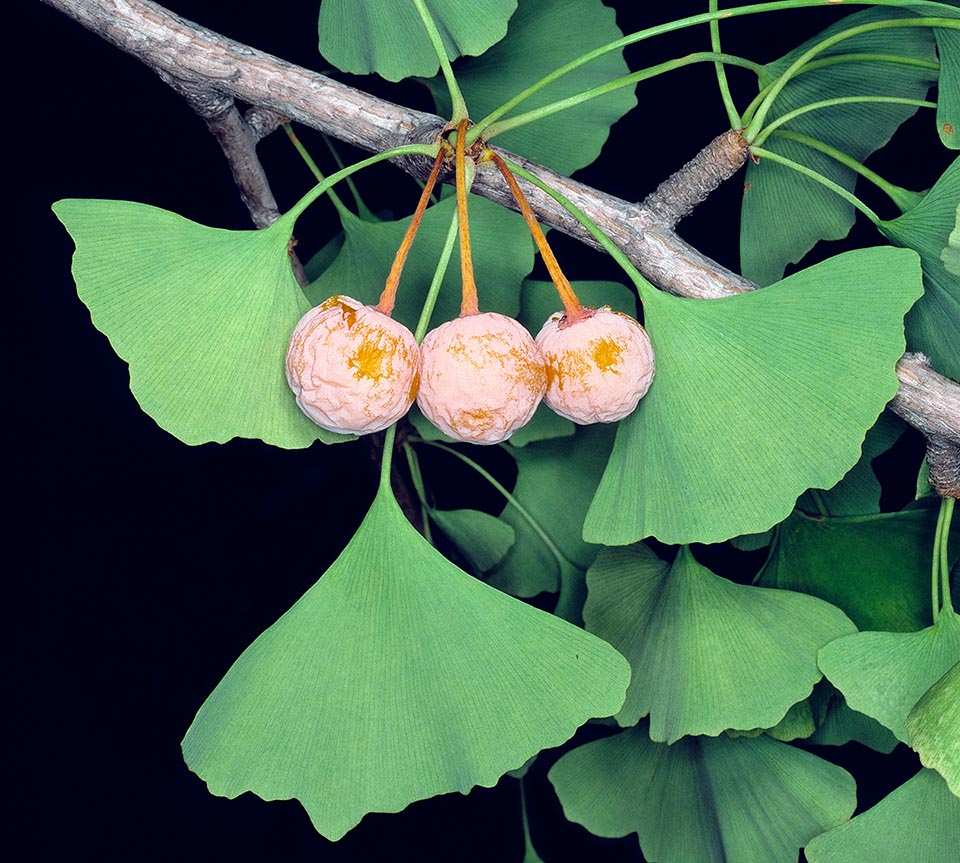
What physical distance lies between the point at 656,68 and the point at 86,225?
0.42 meters

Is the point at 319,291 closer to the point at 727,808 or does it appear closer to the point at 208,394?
the point at 208,394

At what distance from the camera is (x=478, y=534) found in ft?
3.43

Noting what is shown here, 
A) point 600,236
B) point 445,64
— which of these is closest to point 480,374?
point 600,236

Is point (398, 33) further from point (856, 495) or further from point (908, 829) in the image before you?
point (908, 829)

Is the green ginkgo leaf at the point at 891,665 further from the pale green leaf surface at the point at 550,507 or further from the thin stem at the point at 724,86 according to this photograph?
the thin stem at the point at 724,86

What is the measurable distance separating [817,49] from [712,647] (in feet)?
1.56

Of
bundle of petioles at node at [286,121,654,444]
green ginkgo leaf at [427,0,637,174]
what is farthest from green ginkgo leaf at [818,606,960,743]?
green ginkgo leaf at [427,0,637,174]

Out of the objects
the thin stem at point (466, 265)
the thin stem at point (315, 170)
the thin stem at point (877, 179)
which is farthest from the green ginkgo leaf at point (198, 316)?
the thin stem at point (877, 179)

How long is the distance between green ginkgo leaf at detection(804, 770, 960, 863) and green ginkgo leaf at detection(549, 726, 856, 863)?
6 cm

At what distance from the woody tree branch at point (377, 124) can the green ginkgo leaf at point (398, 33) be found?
0.03 metres

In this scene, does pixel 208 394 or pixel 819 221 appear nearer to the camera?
pixel 208 394

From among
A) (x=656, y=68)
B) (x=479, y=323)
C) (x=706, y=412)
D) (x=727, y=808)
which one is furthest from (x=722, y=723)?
(x=656, y=68)

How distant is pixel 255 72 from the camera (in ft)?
2.89

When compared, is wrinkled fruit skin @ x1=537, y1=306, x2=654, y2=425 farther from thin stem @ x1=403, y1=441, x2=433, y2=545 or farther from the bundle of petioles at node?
thin stem @ x1=403, y1=441, x2=433, y2=545
